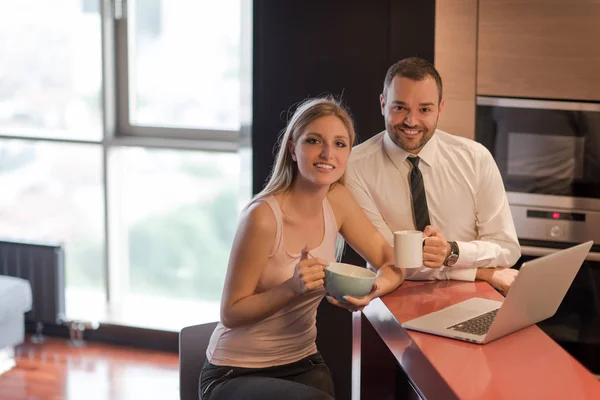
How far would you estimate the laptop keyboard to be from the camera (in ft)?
7.37

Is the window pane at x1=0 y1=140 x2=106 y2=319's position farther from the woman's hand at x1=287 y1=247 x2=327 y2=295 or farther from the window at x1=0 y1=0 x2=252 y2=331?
the woman's hand at x1=287 y1=247 x2=327 y2=295

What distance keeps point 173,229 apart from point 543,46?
8.19 feet

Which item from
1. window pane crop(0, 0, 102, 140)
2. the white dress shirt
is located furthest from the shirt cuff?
window pane crop(0, 0, 102, 140)

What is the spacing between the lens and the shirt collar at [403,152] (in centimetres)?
313

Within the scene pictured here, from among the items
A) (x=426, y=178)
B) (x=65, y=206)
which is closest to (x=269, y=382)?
(x=426, y=178)

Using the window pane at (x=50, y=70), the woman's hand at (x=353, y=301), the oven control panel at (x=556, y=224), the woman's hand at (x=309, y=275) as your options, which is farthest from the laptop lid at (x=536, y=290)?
the window pane at (x=50, y=70)

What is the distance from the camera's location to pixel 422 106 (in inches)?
118

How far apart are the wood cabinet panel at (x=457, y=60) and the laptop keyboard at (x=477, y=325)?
149 centimetres

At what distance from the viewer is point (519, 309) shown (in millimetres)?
2186

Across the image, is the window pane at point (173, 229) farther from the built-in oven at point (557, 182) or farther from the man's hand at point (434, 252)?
the man's hand at point (434, 252)

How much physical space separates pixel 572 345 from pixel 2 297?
2811 mm

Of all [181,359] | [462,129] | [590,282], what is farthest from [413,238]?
[590,282]

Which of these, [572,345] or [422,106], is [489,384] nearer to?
[422,106]

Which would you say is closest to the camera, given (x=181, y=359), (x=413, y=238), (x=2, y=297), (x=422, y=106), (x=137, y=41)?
(x=413, y=238)
